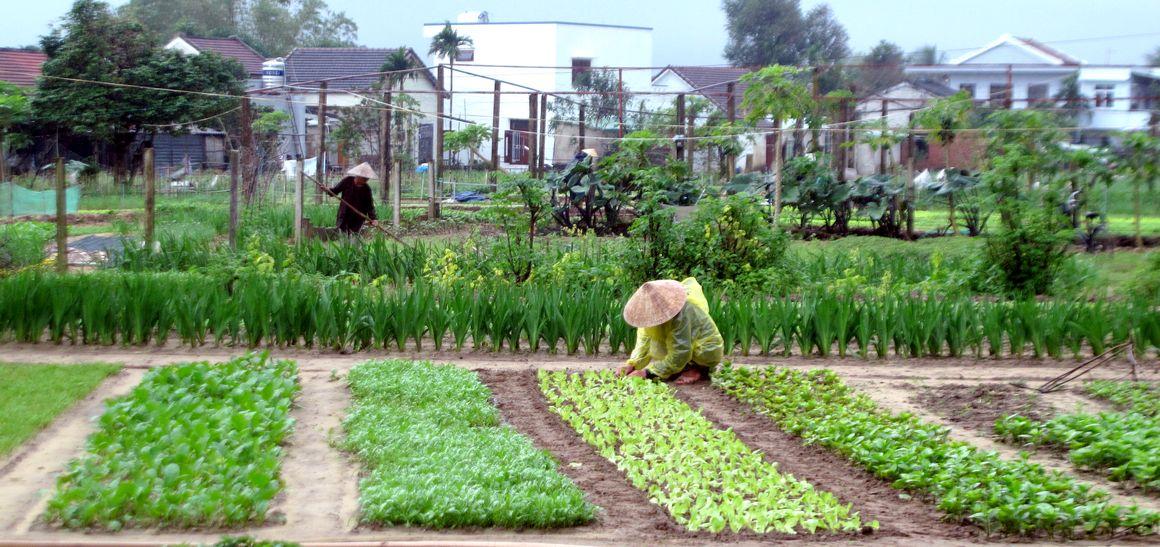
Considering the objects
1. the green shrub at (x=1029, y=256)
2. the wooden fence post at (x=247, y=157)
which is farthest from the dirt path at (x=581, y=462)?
the wooden fence post at (x=247, y=157)

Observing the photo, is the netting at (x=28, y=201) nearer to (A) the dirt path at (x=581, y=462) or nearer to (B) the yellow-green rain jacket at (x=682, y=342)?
(A) the dirt path at (x=581, y=462)

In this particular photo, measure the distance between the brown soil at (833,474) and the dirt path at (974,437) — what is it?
0.82m

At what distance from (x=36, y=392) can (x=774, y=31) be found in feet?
156

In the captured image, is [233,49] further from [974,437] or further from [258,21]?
[974,437]

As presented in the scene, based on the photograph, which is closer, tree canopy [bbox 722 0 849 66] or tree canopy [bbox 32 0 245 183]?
tree canopy [bbox 32 0 245 183]

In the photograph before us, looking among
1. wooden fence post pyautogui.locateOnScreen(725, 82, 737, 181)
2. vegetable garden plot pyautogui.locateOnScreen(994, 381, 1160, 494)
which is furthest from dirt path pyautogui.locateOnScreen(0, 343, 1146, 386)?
wooden fence post pyautogui.locateOnScreen(725, 82, 737, 181)

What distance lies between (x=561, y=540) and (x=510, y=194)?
25.3 feet

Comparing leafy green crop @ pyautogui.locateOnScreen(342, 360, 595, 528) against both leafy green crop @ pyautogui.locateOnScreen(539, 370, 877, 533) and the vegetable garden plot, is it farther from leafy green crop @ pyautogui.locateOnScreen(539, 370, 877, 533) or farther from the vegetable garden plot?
the vegetable garden plot

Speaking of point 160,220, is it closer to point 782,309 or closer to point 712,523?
point 782,309

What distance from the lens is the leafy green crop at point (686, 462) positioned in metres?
5.09

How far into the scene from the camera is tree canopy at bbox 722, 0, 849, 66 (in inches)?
1997

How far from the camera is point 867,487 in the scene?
583cm

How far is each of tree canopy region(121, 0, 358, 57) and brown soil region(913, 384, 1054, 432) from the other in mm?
53579

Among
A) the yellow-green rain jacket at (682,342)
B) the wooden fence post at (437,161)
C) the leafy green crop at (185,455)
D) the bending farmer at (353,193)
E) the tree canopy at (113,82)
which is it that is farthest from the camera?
the tree canopy at (113,82)
